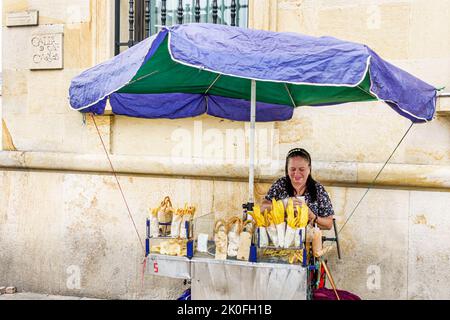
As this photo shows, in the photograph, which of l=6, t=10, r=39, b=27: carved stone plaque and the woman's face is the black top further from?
l=6, t=10, r=39, b=27: carved stone plaque

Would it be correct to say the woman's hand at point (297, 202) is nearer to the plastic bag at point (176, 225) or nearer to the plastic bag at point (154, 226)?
the plastic bag at point (176, 225)

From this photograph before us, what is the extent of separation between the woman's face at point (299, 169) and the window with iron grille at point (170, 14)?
6.63 ft

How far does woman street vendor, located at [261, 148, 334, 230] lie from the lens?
15.8ft

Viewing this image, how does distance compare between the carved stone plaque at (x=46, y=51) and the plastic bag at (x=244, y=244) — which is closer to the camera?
the plastic bag at (x=244, y=244)

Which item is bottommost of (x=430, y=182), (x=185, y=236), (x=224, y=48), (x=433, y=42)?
(x=185, y=236)

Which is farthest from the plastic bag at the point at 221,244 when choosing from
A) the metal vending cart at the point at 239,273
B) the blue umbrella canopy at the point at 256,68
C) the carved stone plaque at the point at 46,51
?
the carved stone plaque at the point at 46,51

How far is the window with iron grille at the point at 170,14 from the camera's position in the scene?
6270 millimetres

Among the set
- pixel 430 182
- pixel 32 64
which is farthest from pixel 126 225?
pixel 430 182

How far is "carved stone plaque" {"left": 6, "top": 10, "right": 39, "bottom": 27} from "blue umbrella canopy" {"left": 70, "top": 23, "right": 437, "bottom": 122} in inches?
96.5

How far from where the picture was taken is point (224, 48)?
361 centimetres

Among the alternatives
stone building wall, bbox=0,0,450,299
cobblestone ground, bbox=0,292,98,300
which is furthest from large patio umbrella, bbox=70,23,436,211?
cobblestone ground, bbox=0,292,98,300

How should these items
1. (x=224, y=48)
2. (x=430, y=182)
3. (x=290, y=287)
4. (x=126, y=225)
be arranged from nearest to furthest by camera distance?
(x=224, y=48), (x=290, y=287), (x=430, y=182), (x=126, y=225)
